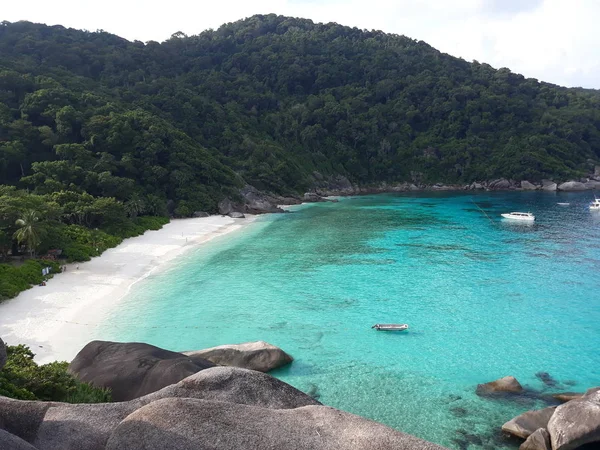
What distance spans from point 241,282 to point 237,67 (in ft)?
391

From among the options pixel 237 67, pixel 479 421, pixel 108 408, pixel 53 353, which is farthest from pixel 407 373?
pixel 237 67

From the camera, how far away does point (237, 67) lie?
138 meters

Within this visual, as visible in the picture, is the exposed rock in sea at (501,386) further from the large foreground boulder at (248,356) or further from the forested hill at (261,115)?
the forested hill at (261,115)

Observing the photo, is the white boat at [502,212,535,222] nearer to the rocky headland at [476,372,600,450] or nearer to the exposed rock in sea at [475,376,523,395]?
the exposed rock in sea at [475,376,523,395]

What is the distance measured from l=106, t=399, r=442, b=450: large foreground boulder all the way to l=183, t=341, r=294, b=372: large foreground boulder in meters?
13.2

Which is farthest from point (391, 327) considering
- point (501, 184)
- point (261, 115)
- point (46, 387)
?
point (261, 115)

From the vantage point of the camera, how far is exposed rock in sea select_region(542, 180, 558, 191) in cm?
10481

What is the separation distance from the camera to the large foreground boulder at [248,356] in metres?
19.8

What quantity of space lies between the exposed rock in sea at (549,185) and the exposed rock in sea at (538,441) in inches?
4222

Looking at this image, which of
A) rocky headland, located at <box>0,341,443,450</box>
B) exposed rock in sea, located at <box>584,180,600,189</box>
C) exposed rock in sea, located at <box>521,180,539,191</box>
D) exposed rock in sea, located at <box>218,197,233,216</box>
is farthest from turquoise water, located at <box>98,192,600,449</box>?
exposed rock in sea, located at <box>584,180,600,189</box>

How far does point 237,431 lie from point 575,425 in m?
13.3

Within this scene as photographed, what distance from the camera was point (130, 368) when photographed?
48.2 ft

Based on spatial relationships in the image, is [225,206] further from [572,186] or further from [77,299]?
[572,186]

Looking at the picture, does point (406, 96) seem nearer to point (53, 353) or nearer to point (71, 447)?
point (53, 353)
